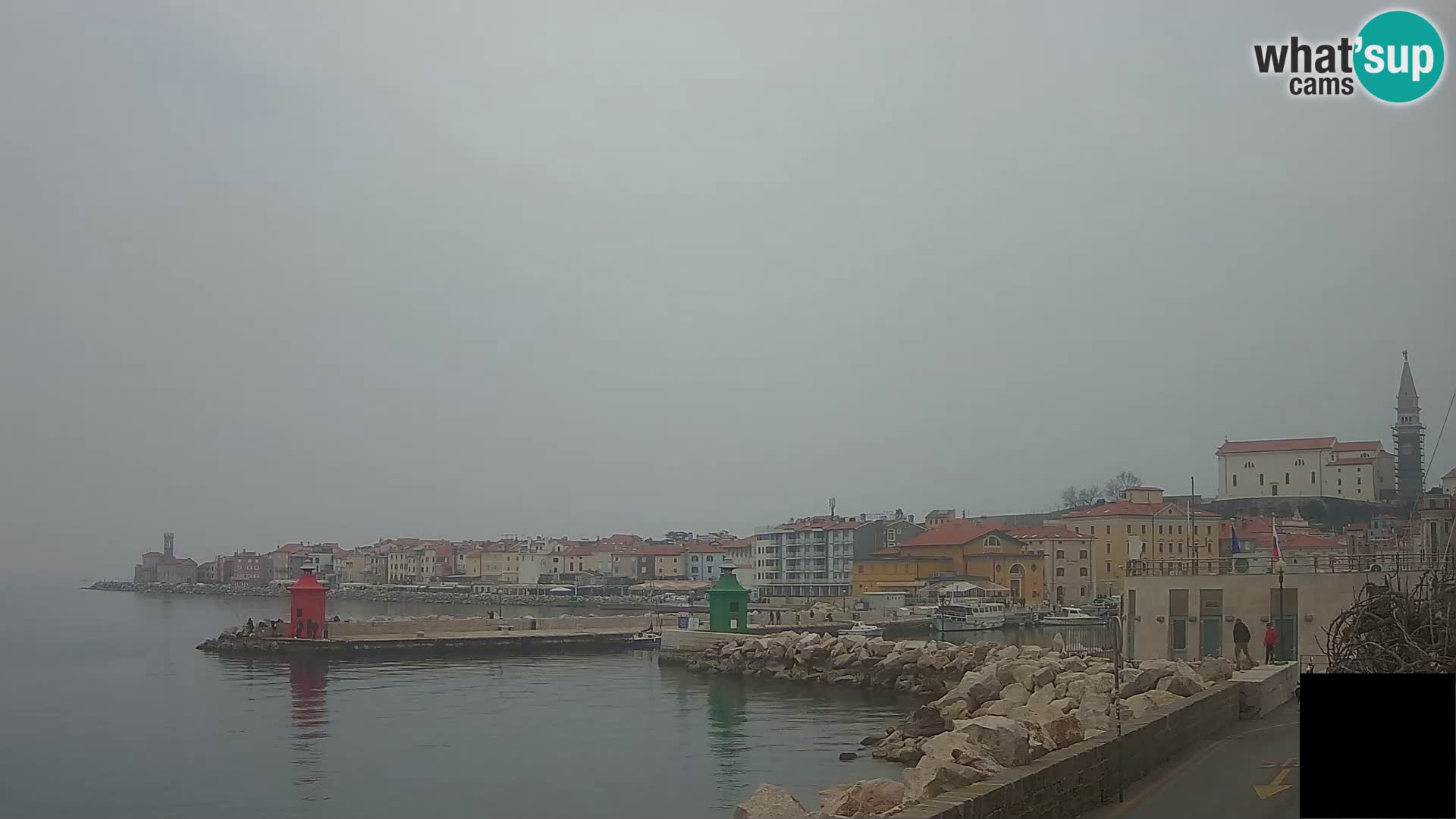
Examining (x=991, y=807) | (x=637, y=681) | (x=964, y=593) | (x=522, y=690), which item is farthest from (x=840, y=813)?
(x=964, y=593)

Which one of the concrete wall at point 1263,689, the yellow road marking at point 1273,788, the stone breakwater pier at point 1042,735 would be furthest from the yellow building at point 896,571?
the yellow road marking at point 1273,788

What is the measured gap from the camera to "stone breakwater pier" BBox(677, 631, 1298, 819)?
25.4 ft

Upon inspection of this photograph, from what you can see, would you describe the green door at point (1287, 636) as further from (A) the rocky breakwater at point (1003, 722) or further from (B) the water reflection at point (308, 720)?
(B) the water reflection at point (308, 720)

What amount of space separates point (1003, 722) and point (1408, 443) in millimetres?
7367

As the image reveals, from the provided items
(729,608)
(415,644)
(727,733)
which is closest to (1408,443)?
(727,733)

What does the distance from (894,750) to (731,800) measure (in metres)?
3.36

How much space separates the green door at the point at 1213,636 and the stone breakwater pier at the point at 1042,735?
198cm

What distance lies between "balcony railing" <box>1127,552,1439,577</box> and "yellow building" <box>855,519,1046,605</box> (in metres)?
43.1

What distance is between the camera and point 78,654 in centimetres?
5431

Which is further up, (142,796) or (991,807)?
(991,807)

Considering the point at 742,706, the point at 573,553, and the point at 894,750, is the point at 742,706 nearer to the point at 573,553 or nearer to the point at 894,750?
the point at 894,750

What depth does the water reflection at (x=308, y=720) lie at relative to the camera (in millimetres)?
22500

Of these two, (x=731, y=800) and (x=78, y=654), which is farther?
(x=78, y=654)

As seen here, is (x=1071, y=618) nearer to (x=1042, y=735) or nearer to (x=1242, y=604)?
(x=1242, y=604)
